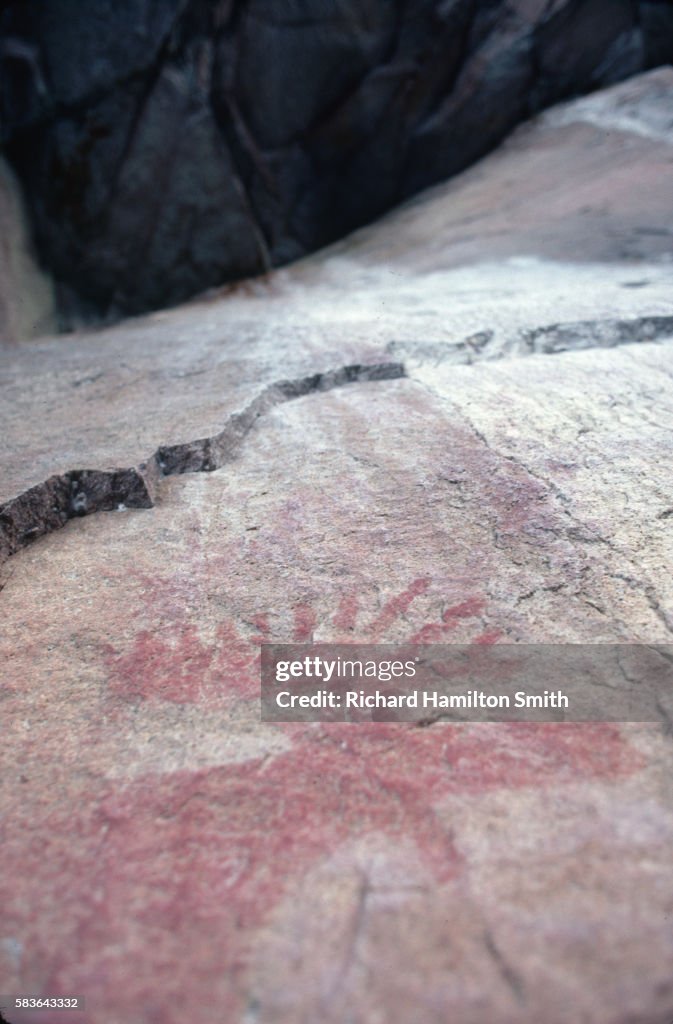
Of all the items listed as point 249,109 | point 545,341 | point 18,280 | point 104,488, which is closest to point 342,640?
point 104,488

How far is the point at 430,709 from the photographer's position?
0.98 metres

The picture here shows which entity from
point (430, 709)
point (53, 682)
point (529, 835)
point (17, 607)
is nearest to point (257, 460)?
point (17, 607)

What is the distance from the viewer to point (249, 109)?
531 centimetres

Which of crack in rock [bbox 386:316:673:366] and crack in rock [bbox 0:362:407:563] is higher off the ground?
crack in rock [bbox 386:316:673:366]

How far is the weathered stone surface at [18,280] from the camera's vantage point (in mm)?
4613

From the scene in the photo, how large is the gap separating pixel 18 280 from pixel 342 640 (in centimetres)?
461

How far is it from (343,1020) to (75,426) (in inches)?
60.4

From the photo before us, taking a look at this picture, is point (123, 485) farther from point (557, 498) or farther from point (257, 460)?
point (557, 498)

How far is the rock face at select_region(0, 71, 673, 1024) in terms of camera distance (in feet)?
2.30
